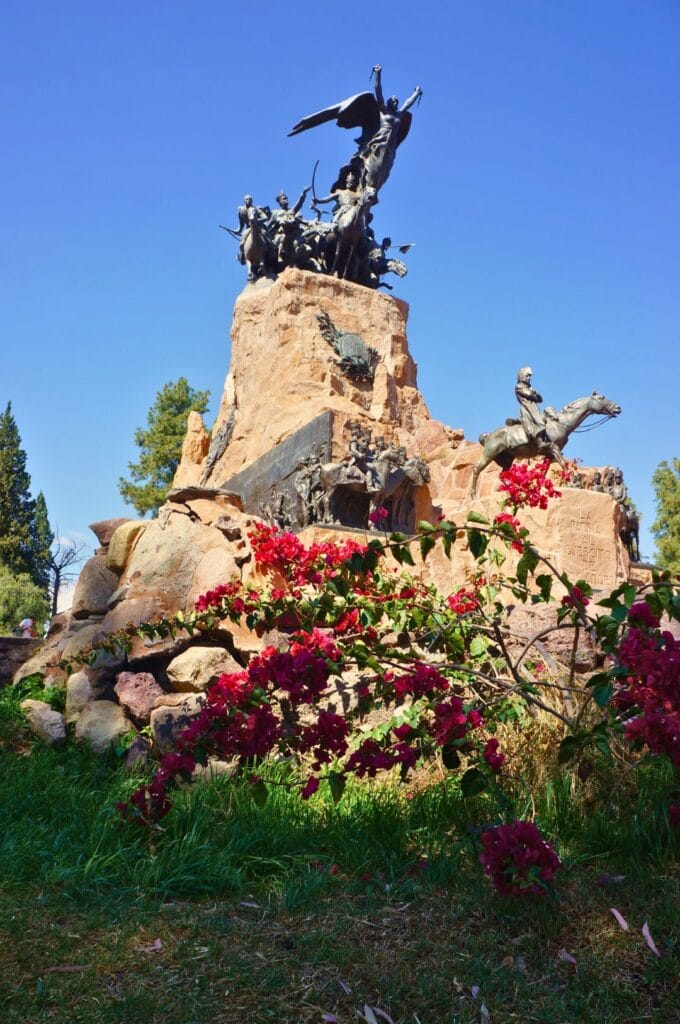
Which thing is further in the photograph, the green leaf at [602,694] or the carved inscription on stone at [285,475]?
the carved inscription on stone at [285,475]

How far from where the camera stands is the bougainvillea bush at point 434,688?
3.65 m

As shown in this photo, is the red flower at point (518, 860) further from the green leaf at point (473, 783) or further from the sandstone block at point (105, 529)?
the sandstone block at point (105, 529)

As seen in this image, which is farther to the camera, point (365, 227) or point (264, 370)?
point (365, 227)

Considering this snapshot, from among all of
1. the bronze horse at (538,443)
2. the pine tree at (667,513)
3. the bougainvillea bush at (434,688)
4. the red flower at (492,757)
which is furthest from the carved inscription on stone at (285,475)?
the pine tree at (667,513)

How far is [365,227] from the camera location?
20.1 meters

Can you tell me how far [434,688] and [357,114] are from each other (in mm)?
19790

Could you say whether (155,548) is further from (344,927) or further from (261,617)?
(344,927)

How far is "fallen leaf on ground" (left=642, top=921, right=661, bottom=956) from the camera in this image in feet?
10.5

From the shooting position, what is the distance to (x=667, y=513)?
108 ft

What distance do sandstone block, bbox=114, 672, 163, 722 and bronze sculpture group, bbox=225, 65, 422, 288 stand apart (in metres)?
14.0

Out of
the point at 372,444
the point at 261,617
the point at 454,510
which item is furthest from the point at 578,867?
the point at 454,510

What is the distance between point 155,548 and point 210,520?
0.67 metres

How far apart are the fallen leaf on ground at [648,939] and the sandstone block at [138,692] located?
4115 millimetres

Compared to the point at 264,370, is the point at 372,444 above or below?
below
